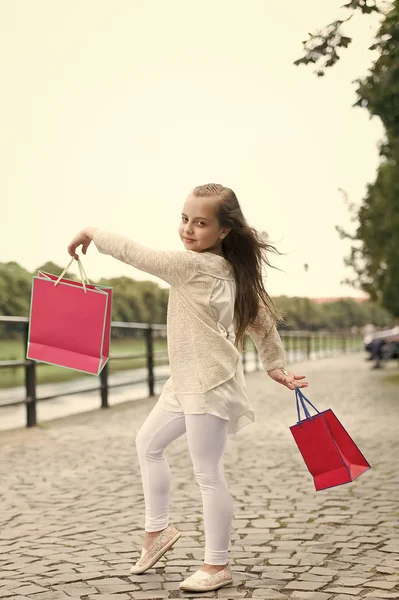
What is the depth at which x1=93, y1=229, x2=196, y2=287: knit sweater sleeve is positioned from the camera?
3566mm

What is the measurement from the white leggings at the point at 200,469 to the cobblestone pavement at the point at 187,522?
235 millimetres

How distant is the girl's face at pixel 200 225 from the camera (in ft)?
12.0

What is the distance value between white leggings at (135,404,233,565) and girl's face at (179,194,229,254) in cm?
68

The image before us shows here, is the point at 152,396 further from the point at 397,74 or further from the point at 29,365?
the point at 397,74

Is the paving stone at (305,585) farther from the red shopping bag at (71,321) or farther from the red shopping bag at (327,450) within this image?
the red shopping bag at (71,321)

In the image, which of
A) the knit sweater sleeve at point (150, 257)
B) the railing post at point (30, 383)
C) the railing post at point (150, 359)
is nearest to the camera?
the knit sweater sleeve at point (150, 257)

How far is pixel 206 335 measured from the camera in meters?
3.66

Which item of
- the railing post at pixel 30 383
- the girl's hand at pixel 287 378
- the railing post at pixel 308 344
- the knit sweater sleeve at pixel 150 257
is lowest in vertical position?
the railing post at pixel 308 344

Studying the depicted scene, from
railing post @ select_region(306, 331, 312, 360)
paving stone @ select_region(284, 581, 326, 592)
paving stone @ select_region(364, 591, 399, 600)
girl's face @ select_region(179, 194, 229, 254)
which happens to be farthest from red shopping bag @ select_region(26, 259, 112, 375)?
railing post @ select_region(306, 331, 312, 360)

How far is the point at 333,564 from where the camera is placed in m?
4.18

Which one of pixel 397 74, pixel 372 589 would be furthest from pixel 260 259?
pixel 397 74

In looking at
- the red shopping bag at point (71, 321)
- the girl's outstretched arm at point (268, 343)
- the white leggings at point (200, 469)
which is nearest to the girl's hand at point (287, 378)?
the girl's outstretched arm at point (268, 343)

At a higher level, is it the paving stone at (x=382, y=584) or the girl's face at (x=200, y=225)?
the girl's face at (x=200, y=225)

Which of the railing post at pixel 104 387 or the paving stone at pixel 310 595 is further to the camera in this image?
the railing post at pixel 104 387
